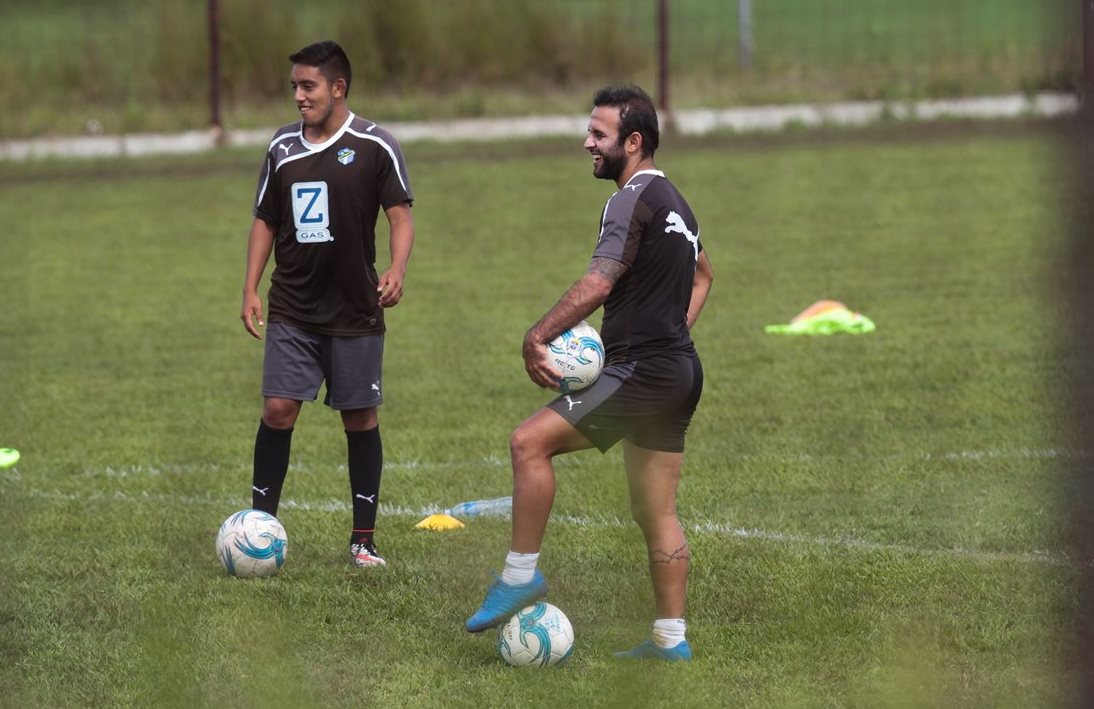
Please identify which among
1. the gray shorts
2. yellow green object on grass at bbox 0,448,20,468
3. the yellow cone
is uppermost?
the gray shorts

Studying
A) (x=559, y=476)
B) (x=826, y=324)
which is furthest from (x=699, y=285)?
(x=826, y=324)

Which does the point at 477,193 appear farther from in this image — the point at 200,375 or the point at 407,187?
the point at 407,187

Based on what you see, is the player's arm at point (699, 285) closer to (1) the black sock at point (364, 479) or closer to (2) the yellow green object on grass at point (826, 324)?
(1) the black sock at point (364, 479)

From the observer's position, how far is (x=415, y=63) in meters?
21.9

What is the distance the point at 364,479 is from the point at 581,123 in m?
13.7

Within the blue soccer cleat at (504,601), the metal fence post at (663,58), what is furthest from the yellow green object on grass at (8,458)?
the metal fence post at (663,58)

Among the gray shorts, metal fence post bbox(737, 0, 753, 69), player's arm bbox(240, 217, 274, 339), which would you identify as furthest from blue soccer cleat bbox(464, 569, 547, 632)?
metal fence post bbox(737, 0, 753, 69)

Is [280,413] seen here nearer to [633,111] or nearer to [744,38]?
[633,111]

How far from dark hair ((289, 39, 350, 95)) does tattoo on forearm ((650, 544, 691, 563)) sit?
2324 millimetres

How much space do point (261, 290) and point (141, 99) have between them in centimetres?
806

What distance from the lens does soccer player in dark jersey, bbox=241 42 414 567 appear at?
22.5 feet

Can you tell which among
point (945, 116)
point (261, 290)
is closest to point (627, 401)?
point (261, 290)

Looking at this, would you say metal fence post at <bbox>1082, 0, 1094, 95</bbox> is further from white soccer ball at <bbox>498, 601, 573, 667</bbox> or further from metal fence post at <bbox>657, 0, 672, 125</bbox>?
metal fence post at <bbox>657, 0, 672, 125</bbox>

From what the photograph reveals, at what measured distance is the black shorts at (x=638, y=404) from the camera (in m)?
5.70
